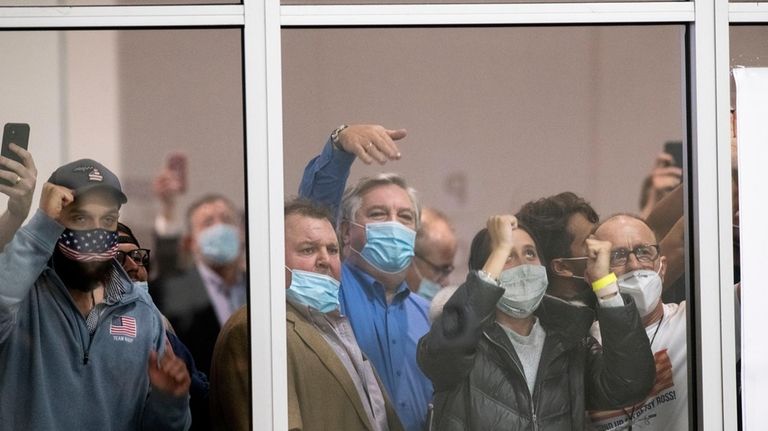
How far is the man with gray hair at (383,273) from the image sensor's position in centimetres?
312

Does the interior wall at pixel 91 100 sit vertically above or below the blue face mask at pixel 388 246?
above

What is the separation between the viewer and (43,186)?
3061mm

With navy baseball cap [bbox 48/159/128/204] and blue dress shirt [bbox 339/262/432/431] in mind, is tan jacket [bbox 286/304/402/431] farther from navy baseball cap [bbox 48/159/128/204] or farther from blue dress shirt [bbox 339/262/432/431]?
navy baseball cap [bbox 48/159/128/204]

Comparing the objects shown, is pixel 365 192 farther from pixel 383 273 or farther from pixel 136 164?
pixel 136 164

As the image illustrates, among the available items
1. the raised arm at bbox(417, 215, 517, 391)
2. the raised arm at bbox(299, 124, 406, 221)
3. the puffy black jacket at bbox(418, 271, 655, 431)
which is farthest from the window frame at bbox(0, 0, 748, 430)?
the raised arm at bbox(417, 215, 517, 391)

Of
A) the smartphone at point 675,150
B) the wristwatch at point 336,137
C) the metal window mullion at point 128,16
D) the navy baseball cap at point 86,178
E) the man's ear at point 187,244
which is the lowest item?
the man's ear at point 187,244

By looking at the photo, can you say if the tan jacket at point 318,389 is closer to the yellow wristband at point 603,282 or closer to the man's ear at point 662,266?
the yellow wristband at point 603,282

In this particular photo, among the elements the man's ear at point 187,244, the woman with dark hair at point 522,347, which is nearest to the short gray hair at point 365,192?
the woman with dark hair at point 522,347

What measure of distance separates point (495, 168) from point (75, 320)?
4.50ft

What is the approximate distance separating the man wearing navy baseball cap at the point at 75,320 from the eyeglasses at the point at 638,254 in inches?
57.1

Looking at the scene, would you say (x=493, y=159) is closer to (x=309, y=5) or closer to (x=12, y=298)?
(x=309, y=5)

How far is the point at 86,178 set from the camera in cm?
308

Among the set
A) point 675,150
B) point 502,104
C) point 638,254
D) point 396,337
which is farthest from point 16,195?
point 675,150

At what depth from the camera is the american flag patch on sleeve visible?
3076 millimetres
